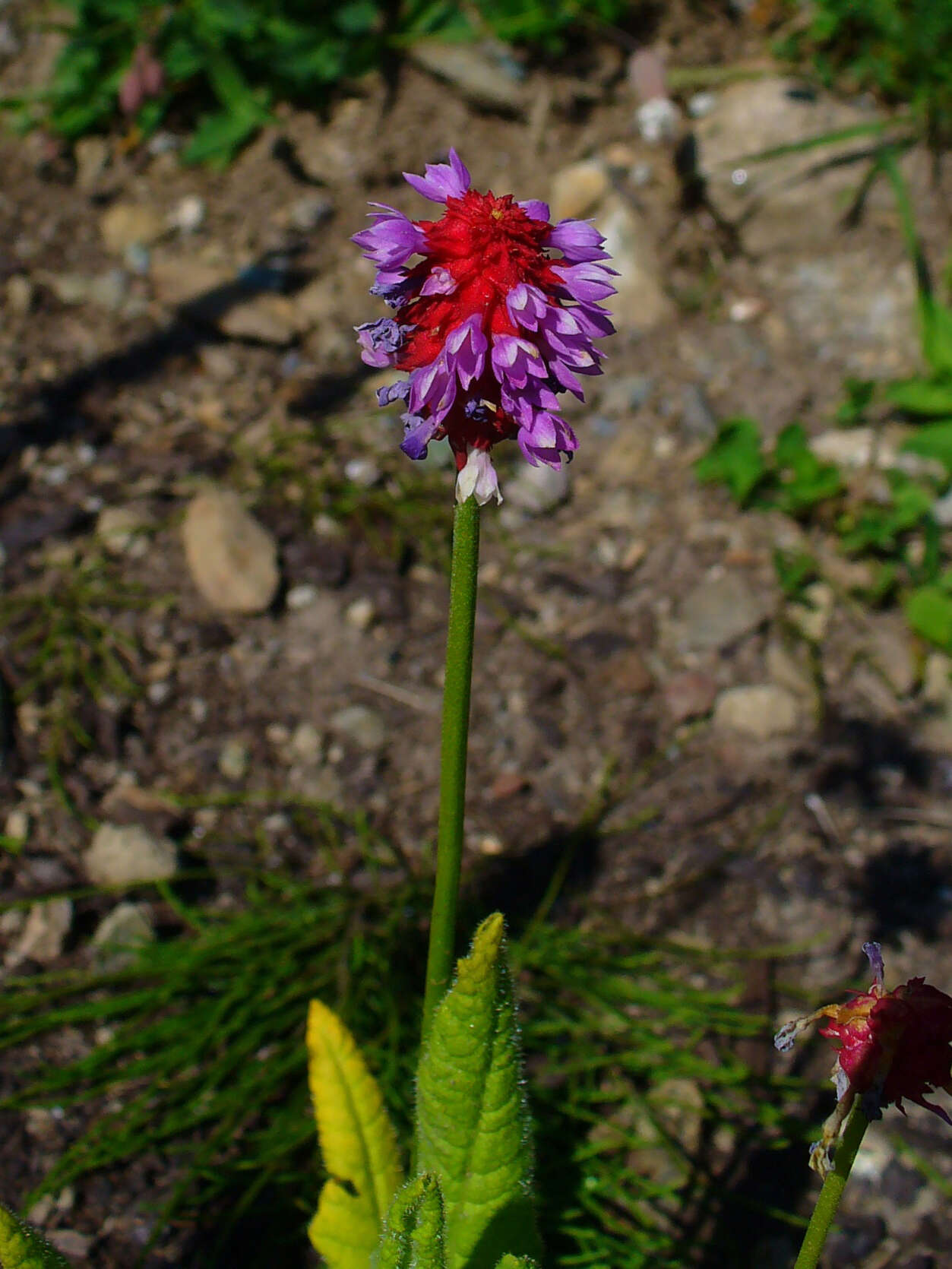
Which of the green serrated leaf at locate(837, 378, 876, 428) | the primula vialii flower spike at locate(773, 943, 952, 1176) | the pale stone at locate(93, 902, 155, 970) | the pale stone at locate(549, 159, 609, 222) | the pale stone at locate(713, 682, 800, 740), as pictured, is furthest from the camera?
the pale stone at locate(549, 159, 609, 222)

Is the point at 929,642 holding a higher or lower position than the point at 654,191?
lower

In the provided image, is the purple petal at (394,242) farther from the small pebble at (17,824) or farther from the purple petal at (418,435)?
the small pebble at (17,824)

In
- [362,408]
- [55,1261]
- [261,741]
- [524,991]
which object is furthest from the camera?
[362,408]

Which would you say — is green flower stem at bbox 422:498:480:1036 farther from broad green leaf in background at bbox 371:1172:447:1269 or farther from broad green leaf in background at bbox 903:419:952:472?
broad green leaf in background at bbox 903:419:952:472

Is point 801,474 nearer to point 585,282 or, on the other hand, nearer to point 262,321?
point 262,321

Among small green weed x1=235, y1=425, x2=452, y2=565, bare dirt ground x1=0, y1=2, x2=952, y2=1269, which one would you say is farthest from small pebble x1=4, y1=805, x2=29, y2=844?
small green weed x1=235, y1=425, x2=452, y2=565

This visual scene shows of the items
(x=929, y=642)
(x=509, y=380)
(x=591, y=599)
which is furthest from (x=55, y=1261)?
(x=929, y=642)

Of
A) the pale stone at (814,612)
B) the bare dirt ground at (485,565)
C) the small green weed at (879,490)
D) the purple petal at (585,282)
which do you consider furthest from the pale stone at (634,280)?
the purple petal at (585,282)

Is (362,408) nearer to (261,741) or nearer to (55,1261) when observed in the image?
(261,741)
